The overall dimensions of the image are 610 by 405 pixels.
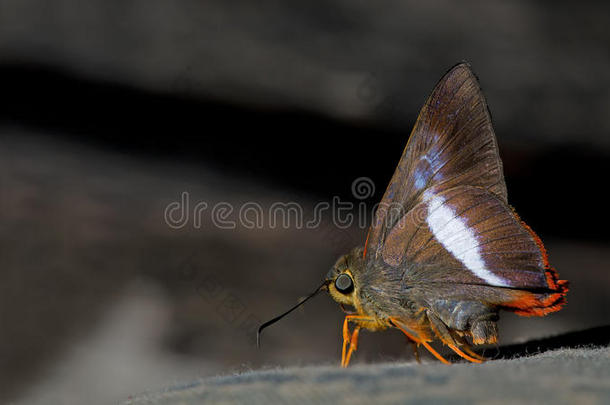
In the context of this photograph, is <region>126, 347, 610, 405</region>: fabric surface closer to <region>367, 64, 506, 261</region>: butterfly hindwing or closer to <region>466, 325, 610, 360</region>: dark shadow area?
<region>466, 325, 610, 360</region>: dark shadow area

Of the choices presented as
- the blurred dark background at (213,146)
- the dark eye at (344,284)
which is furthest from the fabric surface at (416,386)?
the blurred dark background at (213,146)

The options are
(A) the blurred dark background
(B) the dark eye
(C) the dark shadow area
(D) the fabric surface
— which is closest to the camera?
(D) the fabric surface

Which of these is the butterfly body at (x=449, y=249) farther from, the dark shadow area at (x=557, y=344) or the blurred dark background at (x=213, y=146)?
the blurred dark background at (x=213, y=146)

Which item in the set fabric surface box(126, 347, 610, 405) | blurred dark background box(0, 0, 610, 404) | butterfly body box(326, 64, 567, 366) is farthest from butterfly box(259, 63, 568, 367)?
blurred dark background box(0, 0, 610, 404)

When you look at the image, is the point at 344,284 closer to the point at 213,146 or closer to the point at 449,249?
the point at 449,249

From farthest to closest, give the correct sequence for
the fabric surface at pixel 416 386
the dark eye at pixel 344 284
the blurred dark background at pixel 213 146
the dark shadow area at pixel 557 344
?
the blurred dark background at pixel 213 146 < the dark eye at pixel 344 284 < the dark shadow area at pixel 557 344 < the fabric surface at pixel 416 386

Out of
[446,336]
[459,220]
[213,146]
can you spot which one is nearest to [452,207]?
[459,220]

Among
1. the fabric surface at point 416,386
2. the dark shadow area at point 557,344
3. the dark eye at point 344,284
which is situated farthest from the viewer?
the dark eye at point 344,284

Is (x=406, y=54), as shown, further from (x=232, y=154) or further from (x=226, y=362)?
(x=226, y=362)
